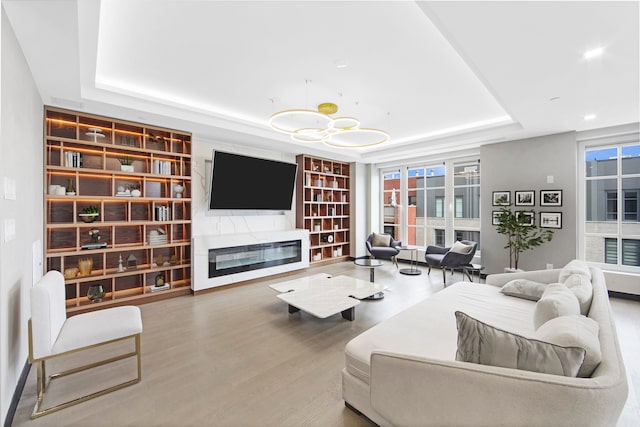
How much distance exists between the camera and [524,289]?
3.01m

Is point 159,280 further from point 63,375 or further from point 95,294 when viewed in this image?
point 63,375

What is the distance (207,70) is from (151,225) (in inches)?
107

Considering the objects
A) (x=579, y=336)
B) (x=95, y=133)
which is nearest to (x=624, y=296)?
(x=579, y=336)

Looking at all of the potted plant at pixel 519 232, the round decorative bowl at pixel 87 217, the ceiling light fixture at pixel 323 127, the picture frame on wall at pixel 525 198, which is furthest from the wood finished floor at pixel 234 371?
the ceiling light fixture at pixel 323 127

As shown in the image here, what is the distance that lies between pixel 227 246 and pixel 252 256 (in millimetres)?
616

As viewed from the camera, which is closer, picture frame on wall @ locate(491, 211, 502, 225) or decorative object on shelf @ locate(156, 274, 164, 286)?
decorative object on shelf @ locate(156, 274, 164, 286)

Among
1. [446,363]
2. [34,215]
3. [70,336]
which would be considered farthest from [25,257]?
[446,363]

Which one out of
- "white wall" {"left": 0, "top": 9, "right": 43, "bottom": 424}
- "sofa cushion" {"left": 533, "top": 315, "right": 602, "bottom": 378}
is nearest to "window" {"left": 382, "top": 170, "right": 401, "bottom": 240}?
"sofa cushion" {"left": 533, "top": 315, "right": 602, "bottom": 378}

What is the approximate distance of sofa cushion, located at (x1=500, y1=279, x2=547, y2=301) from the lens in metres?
2.91

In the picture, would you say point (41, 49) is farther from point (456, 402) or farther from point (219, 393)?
point (456, 402)

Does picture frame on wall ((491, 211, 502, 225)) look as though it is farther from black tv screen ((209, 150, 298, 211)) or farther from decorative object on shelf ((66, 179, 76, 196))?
decorative object on shelf ((66, 179, 76, 196))

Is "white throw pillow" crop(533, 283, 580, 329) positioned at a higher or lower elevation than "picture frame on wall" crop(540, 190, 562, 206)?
lower

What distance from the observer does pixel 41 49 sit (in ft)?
7.49

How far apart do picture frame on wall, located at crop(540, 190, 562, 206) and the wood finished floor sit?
1.72 metres
